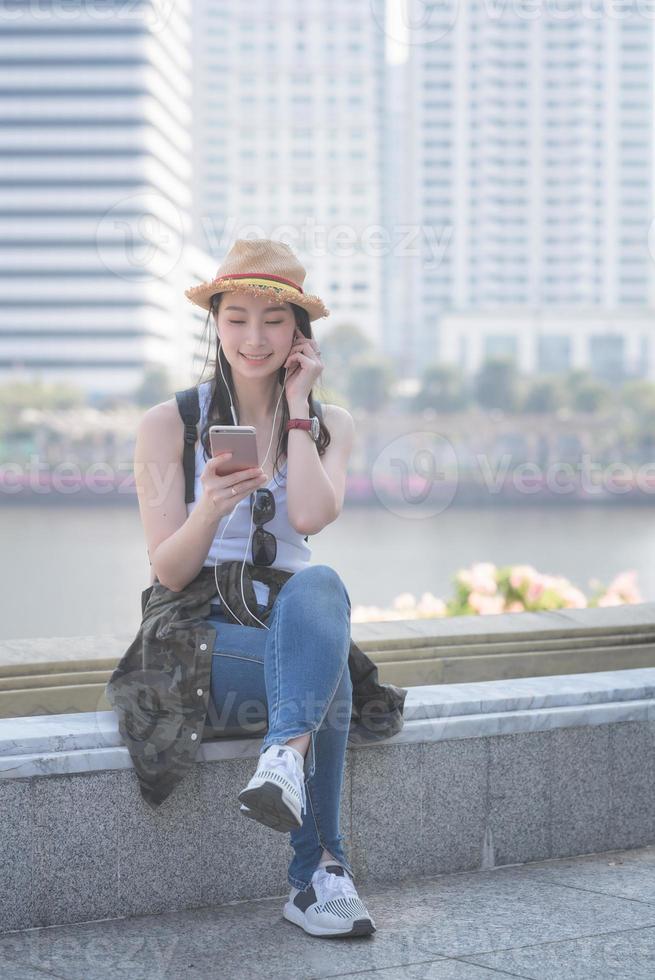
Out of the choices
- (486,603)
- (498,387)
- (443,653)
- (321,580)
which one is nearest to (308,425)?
(321,580)

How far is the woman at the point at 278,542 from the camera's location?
1774 mm

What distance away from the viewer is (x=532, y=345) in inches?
3189

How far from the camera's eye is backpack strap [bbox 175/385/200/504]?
6.68ft

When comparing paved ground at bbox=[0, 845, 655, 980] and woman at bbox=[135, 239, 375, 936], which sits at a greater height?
woman at bbox=[135, 239, 375, 936]

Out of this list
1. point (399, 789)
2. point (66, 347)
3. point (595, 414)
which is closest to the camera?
point (399, 789)

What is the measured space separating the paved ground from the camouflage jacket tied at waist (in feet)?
0.76

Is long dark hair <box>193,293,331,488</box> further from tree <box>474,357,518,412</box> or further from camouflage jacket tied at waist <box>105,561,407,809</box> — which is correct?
tree <box>474,357,518,412</box>

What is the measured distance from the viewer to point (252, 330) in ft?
6.88

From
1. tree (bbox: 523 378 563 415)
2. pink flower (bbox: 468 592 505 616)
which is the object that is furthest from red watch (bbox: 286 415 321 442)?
tree (bbox: 523 378 563 415)

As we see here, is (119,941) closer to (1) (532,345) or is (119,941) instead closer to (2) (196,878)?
(2) (196,878)

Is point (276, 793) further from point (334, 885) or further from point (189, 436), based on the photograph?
point (189, 436)

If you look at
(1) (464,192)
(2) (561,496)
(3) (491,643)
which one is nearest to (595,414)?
(2) (561,496)

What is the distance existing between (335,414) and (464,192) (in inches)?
3554

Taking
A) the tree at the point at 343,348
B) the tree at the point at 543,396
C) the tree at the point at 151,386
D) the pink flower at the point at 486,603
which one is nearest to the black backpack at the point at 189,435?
the pink flower at the point at 486,603
